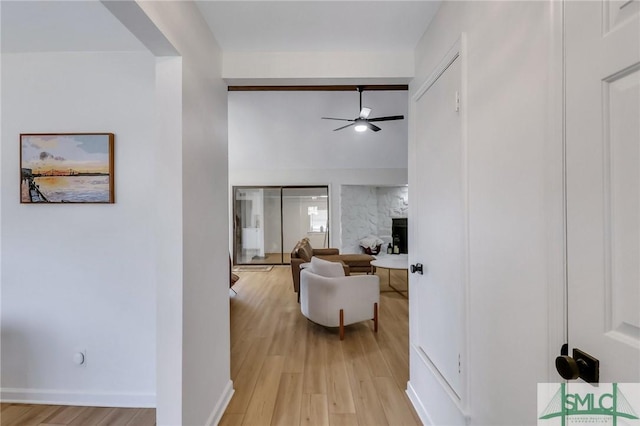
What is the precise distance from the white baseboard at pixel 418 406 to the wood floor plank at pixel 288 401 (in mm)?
786

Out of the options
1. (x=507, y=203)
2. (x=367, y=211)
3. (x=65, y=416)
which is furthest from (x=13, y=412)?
(x=367, y=211)

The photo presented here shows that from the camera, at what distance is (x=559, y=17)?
0.78 meters

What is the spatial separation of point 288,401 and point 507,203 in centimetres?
189

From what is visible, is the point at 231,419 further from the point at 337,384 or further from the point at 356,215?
the point at 356,215

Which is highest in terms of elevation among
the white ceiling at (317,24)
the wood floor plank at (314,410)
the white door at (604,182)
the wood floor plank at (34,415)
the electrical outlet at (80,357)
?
the white ceiling at (317,24)

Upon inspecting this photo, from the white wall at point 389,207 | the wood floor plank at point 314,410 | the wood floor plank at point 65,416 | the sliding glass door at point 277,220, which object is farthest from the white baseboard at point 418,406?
the white wall at point 389,207

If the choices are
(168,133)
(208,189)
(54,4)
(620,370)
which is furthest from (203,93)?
(620,370)

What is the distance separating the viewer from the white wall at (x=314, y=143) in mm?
4680

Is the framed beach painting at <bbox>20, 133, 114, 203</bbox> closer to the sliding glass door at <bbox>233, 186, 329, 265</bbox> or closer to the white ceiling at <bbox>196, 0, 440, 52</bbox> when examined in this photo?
the white ceiling at <bbox>196, 0, 440, 52</bbox>

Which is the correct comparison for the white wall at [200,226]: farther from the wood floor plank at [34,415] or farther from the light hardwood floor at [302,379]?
the wood floor plank at [34,415]

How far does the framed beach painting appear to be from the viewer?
6.15 feet

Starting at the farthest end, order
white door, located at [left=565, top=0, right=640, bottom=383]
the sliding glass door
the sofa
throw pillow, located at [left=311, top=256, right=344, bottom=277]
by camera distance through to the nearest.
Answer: the sliding glass door, the sofa, throw pillow, located at [left=311, top=256, right=344, bottom=277], white door, located at [left=565, top=0, right=640, bottom=383]

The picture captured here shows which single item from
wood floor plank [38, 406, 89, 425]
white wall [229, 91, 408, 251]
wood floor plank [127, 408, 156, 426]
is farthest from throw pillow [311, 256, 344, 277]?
white wall [229, 91, 408, 251]

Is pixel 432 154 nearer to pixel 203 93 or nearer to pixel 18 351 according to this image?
pixel 203 93
